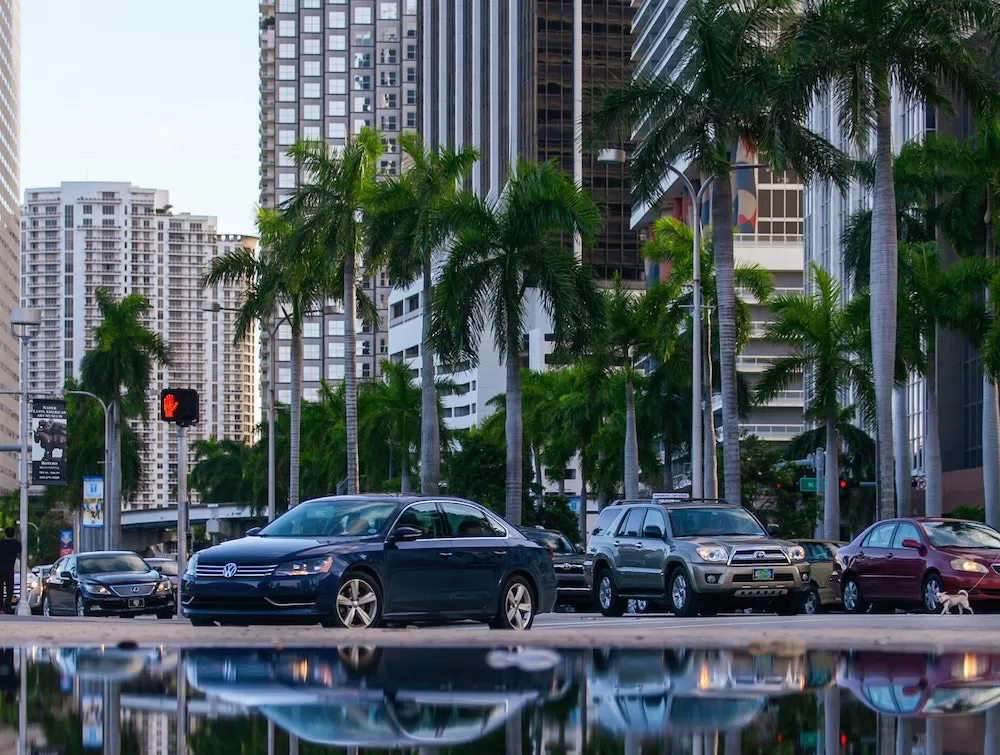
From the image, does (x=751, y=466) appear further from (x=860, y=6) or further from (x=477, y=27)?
(x=477, y=27)

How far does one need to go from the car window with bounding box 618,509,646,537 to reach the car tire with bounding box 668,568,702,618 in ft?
4.94

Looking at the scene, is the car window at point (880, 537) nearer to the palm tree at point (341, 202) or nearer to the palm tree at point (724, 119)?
the palm tree at point (724, 119)

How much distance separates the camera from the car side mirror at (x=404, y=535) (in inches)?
695

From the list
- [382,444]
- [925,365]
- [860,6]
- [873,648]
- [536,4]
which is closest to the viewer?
[873,648]

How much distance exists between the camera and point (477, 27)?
556 ft

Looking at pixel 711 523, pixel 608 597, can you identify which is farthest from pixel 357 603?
pixel 608 597

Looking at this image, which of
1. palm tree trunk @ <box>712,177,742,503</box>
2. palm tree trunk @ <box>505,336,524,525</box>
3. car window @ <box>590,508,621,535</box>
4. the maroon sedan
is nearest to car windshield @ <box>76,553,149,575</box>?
car window @ <box>590,508,621,535</box>

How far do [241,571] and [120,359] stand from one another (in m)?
62.9

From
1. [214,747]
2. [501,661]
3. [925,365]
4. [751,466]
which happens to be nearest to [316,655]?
[501,661]

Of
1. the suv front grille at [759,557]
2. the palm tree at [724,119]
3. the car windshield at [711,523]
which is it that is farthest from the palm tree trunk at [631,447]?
the suv front grille at [759,557]

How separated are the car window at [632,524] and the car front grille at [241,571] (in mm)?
11324

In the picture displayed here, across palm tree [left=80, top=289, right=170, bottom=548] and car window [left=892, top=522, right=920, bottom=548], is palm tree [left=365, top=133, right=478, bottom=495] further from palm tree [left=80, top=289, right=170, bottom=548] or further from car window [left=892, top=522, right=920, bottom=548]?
palm tree [left=80, top=289, right=170, bottom=548]

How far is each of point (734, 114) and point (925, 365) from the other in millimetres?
11948

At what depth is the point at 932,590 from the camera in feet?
85.4
